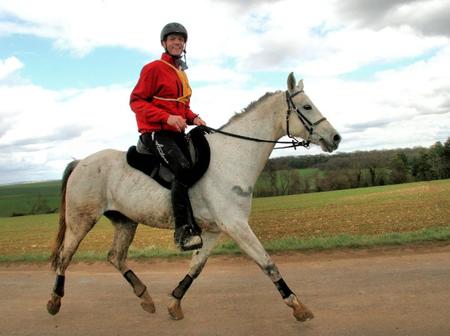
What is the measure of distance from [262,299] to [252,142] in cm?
224

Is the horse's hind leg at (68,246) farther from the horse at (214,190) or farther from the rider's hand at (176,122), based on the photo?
the rider's hand at (176,122)

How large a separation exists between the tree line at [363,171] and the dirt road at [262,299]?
48.5 metres

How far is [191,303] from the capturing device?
6090 mm

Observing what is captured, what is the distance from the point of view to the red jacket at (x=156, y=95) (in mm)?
5301

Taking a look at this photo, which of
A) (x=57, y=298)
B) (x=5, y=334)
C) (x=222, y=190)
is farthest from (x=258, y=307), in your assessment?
(x=5, y=334)

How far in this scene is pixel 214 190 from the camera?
515 cm

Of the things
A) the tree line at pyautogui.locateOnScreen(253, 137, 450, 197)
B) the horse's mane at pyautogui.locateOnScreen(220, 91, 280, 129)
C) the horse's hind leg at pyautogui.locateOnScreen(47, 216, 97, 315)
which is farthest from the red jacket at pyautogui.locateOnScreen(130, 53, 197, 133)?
the tree line at pyautogui.locateOnScreen(253, 137, 450, 197)

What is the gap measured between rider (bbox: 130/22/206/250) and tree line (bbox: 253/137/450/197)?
168 ft

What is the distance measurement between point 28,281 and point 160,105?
534 centimetres

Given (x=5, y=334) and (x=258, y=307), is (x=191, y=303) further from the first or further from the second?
→ (x=5, y=334)

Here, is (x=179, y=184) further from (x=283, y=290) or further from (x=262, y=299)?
(x=262, y=299)

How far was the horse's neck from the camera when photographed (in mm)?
5328

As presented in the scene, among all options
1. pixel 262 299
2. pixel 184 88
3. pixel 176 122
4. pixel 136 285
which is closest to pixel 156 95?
pixel 184 88

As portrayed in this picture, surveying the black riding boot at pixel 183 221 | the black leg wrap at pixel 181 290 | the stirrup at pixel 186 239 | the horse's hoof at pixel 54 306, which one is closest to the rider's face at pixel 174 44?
the black riding boot at pixel 183 221
